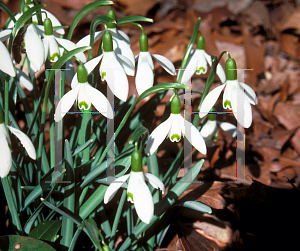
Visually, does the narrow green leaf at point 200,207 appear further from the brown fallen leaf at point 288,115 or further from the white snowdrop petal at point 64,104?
the brown fallen leaf at point 288,115

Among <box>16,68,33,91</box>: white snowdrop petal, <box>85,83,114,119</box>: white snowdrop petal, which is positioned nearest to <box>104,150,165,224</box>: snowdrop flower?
<box>85,83,114,119</box>: white snowdrop petal

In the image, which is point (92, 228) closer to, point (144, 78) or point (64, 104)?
point (64, 104)

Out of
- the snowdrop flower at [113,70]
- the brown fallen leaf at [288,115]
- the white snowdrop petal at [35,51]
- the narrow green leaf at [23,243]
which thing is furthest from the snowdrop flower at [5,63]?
the brown fallen leaf at [288,115]

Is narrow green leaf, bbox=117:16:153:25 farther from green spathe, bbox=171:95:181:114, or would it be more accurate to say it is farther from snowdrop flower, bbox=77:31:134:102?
green spathe, bbox=171:95:181:114

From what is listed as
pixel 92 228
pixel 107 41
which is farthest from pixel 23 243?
pixel 107 41

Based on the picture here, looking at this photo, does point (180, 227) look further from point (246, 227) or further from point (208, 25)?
point (208, 25)

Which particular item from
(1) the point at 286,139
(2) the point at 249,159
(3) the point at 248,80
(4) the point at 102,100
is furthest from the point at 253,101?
(3) the point at 248,80

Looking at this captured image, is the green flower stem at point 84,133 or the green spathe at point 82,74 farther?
the green flower stem at point 84,133

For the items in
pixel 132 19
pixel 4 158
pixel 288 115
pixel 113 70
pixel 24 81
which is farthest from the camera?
pixel 288 115
